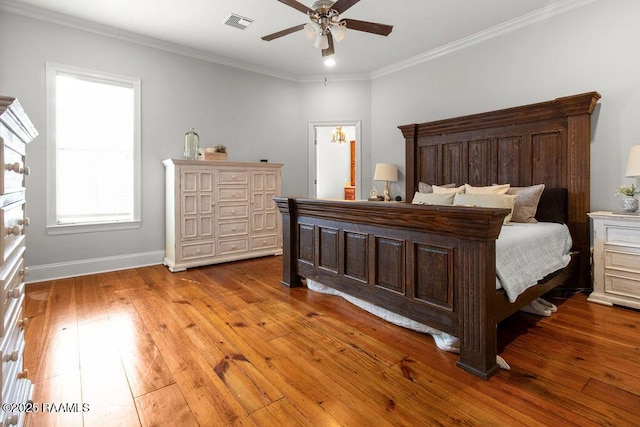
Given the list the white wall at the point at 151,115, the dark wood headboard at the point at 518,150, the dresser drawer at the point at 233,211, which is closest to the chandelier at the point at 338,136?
the white wall at the point at 151,115

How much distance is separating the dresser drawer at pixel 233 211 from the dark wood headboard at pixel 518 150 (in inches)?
95.2

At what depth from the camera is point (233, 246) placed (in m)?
4.49

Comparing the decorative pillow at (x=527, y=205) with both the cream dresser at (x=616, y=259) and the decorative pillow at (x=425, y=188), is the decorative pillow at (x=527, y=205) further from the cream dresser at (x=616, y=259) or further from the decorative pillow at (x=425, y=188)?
the decorative pillow at (x=425, y=188)

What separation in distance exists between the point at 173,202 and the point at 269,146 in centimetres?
198

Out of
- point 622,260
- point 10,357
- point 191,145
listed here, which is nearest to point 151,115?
point 191,145

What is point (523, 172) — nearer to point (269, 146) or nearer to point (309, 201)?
point (309, 201)

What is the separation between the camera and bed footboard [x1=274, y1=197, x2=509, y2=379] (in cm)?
174

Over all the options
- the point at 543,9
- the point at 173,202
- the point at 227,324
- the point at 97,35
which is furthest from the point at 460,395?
the point at 97,35

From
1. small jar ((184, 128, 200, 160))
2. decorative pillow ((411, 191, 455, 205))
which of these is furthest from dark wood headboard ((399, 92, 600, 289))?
small jar ((184, 128, 200, 160))

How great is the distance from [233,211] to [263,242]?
67cm

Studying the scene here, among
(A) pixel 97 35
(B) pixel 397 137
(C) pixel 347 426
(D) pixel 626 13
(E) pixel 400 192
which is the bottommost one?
(C) pixel 347 426

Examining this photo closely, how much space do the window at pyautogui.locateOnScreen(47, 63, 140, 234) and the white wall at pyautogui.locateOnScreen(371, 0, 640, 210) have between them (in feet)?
13.7

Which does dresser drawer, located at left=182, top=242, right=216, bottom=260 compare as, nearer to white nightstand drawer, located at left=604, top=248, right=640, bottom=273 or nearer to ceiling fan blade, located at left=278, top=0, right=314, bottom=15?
ceiling fan blade, located at left=278, top=0, right=314, bottom=15

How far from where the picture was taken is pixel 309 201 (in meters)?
3.01
